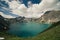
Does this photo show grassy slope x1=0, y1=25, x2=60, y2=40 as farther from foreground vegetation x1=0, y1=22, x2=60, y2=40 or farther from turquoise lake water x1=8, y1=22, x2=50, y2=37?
turquoise lake water x1=8, y1=22, x2=50, y2=37

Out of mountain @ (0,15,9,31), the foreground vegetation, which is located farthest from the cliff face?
mountain @ (0,15,9,31)

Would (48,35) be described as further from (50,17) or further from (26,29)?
(26,29)

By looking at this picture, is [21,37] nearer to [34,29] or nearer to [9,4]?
[34,29]

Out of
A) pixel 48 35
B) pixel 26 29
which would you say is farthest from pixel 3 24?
pixel 48 35

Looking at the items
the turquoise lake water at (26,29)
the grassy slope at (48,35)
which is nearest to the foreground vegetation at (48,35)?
the grassy slope at (48,35)

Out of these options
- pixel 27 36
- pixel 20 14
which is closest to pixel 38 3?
pixel 20 14

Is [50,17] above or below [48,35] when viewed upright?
above
